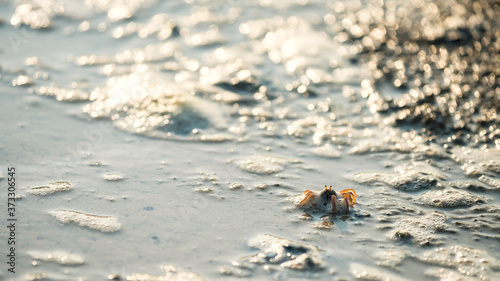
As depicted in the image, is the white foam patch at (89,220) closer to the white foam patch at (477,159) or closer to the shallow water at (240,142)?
the shallow water at (240,142)

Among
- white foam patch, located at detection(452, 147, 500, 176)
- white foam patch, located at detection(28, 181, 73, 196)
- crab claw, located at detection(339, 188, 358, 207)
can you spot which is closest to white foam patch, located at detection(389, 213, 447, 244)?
crab claw, located at detection(339, 188, 358, 207)

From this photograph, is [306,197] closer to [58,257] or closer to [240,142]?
[240,142]

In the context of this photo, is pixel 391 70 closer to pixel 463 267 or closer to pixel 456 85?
pixel 456 85

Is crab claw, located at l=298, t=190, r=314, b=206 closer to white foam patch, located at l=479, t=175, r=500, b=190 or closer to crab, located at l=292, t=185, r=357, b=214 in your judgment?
crab, located at l=292, t=185, r=357, b=214

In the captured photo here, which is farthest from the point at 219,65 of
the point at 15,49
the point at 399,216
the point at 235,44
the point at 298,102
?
the point at 399,216

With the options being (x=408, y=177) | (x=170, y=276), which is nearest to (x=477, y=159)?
(x=408, y=177)

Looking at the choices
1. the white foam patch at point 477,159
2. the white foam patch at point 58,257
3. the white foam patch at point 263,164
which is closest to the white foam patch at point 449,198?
the white foam patch at point 477,159
